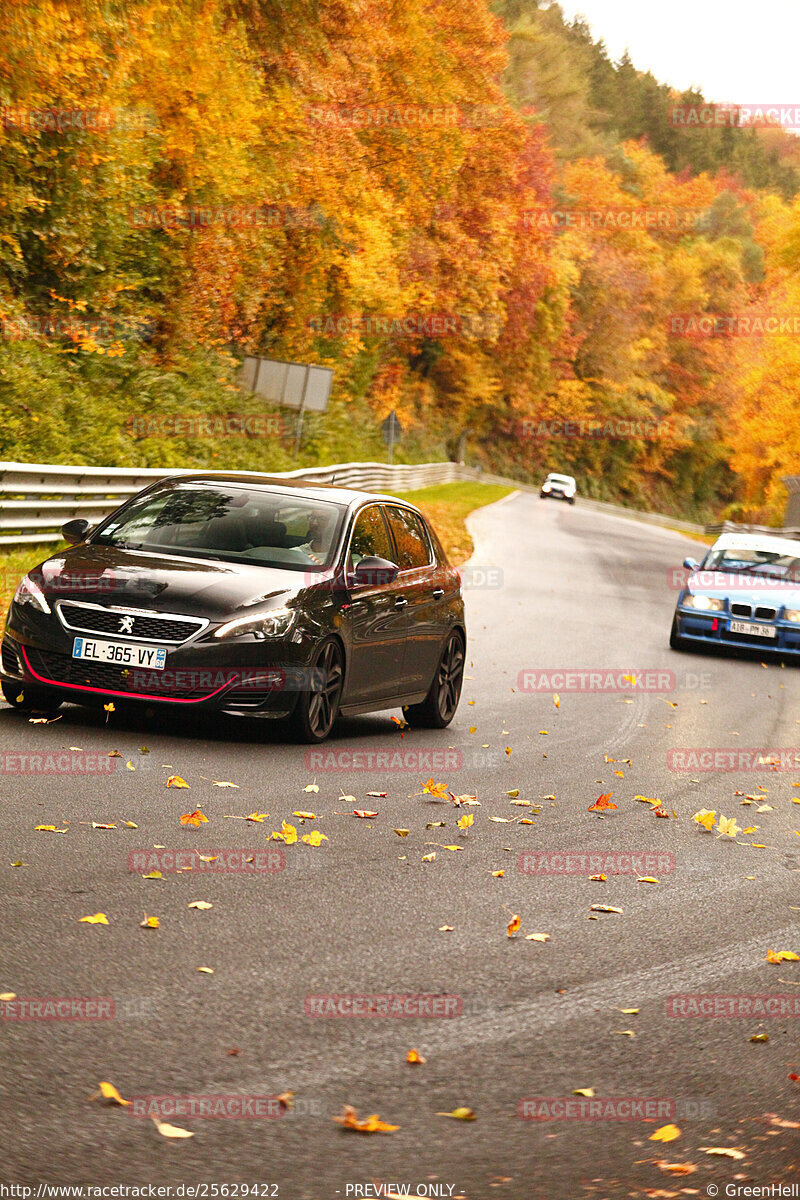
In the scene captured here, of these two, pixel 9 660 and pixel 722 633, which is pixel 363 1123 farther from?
pixel 722 633

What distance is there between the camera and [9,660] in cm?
967

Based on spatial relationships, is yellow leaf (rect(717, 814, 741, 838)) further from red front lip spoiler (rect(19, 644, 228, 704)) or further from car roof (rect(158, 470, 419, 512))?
car roof (rect(158, 470, 419, 512))

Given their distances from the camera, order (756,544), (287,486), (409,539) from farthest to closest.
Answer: (756,544) < (409,539) < (287,486)

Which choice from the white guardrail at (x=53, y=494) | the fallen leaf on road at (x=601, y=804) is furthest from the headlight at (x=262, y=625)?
the white guardrail at (x=53, y=494)

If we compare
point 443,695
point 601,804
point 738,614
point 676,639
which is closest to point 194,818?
point 601,804

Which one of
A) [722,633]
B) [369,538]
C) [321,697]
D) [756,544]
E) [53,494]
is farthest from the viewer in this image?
[756,544]

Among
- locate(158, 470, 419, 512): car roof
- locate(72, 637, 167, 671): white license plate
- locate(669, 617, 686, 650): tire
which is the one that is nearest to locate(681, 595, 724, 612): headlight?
locate(669, 617, 686, 650): tire

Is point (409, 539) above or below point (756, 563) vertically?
above

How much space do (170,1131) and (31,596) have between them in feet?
20.5

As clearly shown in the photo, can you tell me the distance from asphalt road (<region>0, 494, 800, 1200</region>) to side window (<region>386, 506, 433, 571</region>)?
4.62ft

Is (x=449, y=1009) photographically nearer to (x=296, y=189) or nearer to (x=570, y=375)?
(x=296, y=189)

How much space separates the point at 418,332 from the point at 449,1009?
2347 inches

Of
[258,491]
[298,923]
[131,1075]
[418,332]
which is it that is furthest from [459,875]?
[418,332]

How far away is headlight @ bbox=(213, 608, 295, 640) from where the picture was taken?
9359mm
